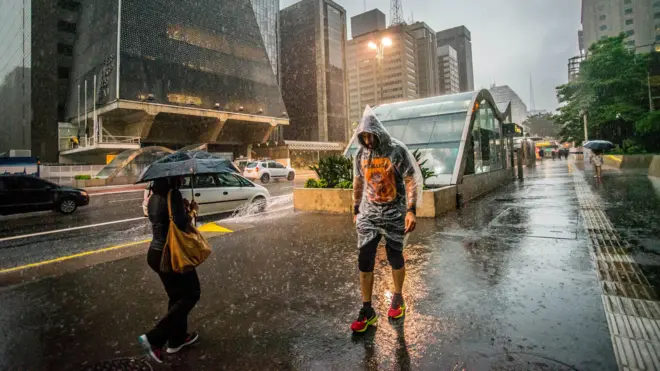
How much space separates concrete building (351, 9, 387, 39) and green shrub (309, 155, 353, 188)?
192m

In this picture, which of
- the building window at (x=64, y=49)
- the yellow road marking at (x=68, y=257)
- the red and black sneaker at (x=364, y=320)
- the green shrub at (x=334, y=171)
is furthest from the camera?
the building window at (x=64, y=49)

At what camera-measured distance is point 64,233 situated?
835 centimetres

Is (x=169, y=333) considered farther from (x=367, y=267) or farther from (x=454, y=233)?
(x=454, y=233)

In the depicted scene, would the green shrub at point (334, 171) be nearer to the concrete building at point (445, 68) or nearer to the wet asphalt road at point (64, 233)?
the wet asphalt road at point (64, 233)

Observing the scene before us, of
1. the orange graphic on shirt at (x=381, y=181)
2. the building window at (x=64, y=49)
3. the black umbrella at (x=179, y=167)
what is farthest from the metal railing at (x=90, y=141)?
the orange graphic on shirt at (x=381, y=181)

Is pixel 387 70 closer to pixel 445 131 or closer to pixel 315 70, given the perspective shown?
pixel 315 70

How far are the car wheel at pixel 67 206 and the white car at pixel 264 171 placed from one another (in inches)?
574

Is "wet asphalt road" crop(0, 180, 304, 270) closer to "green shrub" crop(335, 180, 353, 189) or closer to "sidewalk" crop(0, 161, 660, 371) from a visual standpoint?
"sidewalk" crop(0, 161, 660, 371)

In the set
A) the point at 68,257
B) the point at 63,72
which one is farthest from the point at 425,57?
the point at 68,257

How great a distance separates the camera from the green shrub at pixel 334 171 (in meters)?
10.0

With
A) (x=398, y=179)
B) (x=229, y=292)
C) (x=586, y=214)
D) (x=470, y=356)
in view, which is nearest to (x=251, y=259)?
(x=229, y=292)

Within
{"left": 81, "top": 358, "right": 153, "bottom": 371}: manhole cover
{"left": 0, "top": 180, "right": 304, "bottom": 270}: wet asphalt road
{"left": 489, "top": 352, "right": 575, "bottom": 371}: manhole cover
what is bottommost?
{"left": 81, "top": 358, "right": 153, "bottom": 371}: manhole cover

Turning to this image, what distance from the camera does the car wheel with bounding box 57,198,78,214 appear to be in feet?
39.0

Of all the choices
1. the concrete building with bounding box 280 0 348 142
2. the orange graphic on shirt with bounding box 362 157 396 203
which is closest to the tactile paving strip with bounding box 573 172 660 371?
the orange graphic on shirt with bounding box 362 157 396 203
